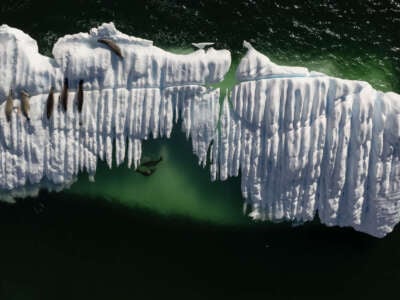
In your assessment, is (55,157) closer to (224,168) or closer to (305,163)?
(224,168)

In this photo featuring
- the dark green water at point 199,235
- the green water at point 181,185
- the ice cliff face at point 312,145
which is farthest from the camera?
the dark green water at point 199,235

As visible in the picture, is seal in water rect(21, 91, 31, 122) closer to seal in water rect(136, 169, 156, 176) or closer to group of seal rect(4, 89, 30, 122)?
group of seal rect(4, 89, 30, 122)

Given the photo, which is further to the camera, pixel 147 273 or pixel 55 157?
pixel 147 273

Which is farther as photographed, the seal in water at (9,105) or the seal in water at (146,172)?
the seal in water at (146,172)

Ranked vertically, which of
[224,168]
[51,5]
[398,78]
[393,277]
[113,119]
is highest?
[51,5]

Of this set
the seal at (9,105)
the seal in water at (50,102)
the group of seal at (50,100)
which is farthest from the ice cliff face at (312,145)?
the seal at (9,105)

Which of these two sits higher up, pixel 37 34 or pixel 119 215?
pixel 37 34

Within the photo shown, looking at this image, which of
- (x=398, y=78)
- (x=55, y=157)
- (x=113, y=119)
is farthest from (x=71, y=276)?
(x=398, y=78)

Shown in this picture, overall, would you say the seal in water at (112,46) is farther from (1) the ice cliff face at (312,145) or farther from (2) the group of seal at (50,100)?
(1) the ice cliff face at (312,145)
